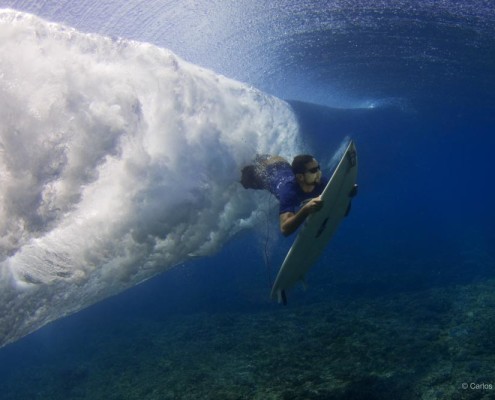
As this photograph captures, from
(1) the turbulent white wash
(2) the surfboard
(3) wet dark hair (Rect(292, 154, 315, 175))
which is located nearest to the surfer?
(3) wet dark hair (Rect(292, 154, 315, 175))

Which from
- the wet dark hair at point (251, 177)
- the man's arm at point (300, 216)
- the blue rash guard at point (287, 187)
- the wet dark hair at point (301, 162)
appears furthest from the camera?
the wet dark hair at point (251, 177)

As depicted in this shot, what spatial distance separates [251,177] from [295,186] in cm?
252

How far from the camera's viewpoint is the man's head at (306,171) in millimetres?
5508

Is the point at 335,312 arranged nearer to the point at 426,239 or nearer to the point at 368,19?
the point at 368,19

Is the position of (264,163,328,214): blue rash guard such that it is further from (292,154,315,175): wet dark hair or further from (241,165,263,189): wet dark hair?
(241,165,263,189): wet dark hair

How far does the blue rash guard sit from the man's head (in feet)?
0.34

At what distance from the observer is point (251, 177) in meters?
8.01

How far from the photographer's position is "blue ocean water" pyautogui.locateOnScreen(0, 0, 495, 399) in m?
6.01

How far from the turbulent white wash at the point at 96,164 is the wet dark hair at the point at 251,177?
0.78 metres

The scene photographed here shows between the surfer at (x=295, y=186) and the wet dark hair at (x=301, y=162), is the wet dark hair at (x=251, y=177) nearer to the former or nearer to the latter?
the surfer at (x=295, y=186)

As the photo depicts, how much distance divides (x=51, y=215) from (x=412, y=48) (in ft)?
51.6

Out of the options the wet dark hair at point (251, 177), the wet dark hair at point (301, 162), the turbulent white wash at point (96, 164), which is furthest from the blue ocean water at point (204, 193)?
the wet dark hair at point (301, 162)

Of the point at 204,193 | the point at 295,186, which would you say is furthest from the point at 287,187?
the point at 204,193

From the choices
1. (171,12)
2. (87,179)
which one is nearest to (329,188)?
(87,179)
